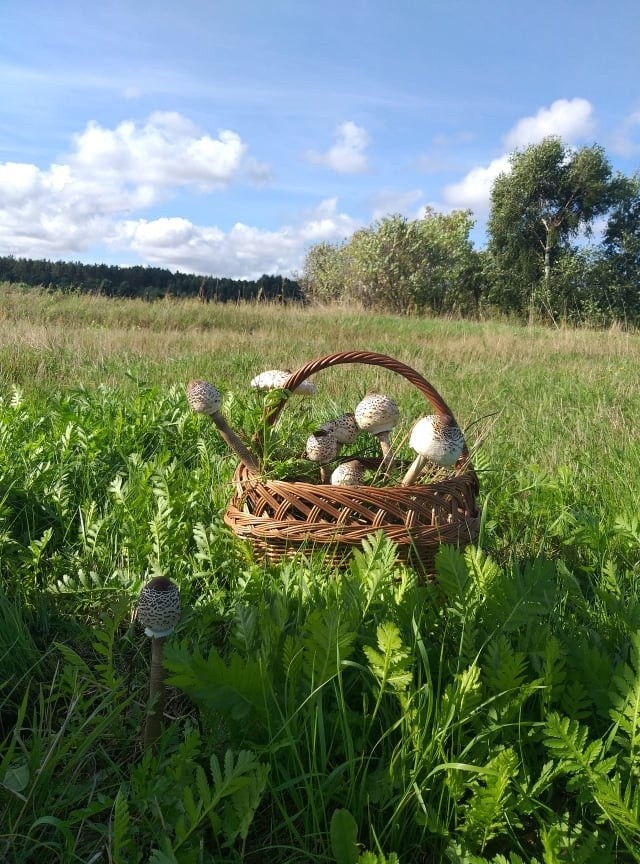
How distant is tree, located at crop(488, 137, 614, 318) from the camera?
3002cm

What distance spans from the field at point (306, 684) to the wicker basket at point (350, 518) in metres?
0.08

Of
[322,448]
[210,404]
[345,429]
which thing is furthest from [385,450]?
[210,404]

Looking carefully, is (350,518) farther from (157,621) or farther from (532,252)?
(532,252)

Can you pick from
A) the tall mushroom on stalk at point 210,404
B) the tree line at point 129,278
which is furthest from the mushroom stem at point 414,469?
the tree line at point 129,278

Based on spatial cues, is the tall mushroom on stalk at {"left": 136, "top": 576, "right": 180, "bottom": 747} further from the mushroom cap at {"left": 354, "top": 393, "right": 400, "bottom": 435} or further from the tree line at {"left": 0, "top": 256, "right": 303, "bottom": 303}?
the tree line at {"left": 0, "top": 256, "right": 303, "bottom": 303}

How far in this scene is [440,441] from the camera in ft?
5.72

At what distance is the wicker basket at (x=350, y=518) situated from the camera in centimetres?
173

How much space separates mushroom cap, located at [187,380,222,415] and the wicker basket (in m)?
0.28

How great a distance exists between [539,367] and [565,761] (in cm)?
647

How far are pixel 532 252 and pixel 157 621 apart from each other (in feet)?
110

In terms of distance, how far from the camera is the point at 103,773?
1.22 meters

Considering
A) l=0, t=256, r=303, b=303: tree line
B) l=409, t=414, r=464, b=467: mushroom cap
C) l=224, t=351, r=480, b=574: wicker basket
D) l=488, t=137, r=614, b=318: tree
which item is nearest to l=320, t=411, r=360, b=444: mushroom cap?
l=224, t=351, r=480, b=574: wicker basket

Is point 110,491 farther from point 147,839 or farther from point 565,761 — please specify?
point 565,761

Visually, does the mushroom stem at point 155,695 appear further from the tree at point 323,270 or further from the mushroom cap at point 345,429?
the tree at point 323,270
